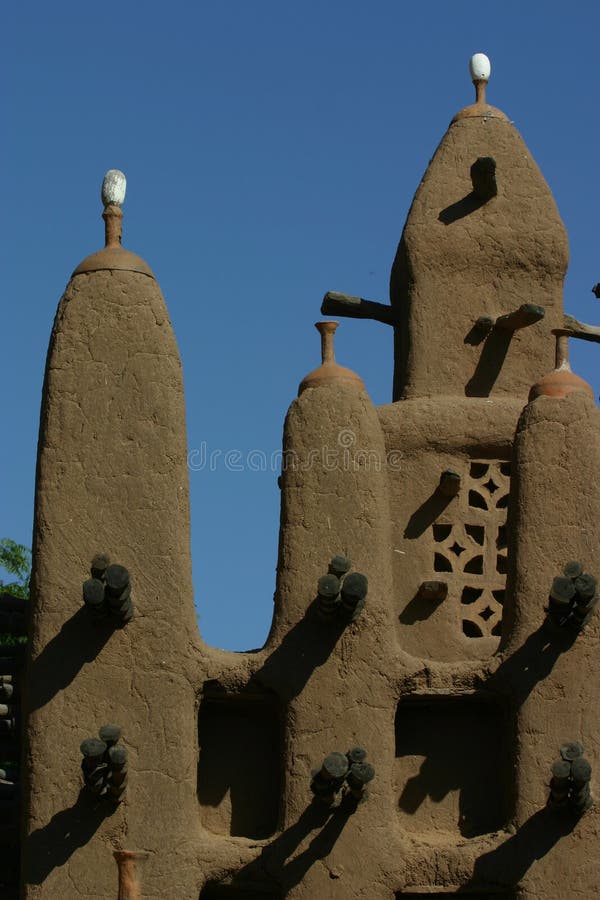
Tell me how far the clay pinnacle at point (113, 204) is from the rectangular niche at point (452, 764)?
13.0 ft

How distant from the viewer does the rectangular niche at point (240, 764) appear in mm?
13148

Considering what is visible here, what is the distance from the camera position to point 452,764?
13.3m

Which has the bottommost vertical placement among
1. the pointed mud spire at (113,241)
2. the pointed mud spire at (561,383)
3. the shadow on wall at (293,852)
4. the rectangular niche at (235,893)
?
the rectangular niche at (235,893)

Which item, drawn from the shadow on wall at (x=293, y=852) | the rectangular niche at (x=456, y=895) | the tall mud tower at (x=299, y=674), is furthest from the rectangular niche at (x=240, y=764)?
the rectangular niche at (x=456, y=895)

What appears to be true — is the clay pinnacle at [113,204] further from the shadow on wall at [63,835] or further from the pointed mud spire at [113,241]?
the shadow on wall at [63,835]

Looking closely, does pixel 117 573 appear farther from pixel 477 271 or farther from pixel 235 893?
pixel 477 271

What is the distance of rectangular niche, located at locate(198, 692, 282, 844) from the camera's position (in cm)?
1315

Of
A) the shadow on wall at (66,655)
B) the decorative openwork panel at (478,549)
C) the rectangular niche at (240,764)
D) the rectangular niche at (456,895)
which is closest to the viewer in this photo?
the rectangular niche at (456,895)

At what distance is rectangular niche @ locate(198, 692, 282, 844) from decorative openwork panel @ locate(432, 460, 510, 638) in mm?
1893

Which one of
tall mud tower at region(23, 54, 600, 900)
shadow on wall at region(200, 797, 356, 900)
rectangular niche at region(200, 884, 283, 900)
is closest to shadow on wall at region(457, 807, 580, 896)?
tall mud tower at region(23, 54, 600, 900)

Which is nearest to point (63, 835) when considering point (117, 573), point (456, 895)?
point (117, 573)

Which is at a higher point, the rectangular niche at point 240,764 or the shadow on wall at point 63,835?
the rectangular niche at point 240,764

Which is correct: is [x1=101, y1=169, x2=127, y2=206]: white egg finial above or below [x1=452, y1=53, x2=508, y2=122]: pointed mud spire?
below

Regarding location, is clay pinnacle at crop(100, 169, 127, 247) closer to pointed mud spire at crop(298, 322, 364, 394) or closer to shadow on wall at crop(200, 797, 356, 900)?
pointed mud spire at crop(298, 322, 364, 394)
